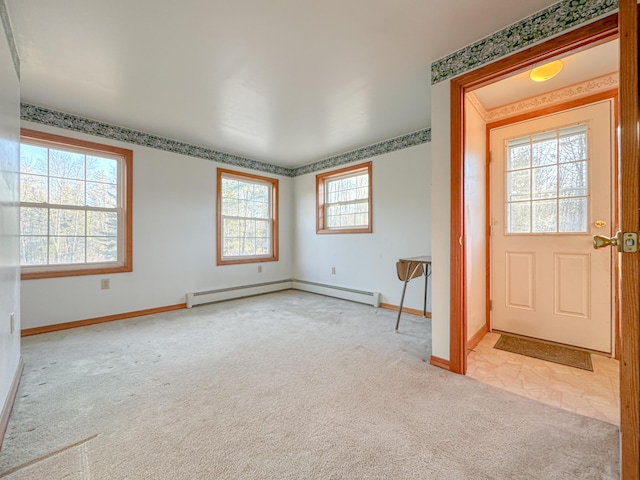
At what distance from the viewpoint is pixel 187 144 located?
13.3 ft

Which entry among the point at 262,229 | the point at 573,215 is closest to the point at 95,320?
the point at 262,229

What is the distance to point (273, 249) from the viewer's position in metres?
5.22

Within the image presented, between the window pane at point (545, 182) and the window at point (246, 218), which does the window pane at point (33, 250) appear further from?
the window pane at point (545, 182)

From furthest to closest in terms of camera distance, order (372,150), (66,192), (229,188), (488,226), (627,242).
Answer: (229,188), (372,150), (66,192), (488,226), (627,242)

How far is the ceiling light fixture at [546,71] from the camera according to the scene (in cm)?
201

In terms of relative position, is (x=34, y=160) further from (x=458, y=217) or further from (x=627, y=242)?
(x=627, y=242)

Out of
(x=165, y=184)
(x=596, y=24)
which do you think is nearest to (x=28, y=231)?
(x=165, y=184)

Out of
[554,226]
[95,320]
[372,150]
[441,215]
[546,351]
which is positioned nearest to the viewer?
[441,215]

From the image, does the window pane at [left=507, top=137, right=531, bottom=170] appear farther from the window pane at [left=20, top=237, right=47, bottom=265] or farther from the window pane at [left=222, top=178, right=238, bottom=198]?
the window pane at [left=20, top=237, right=47, bottom=265]

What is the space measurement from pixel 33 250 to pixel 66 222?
401 millimetres

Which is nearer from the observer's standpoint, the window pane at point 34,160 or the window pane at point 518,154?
the window pane at point 518,154

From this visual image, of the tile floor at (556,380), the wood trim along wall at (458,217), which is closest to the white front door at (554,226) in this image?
the tile floor at (556,380)

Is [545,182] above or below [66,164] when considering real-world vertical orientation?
below

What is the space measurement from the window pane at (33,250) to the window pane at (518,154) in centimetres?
488
